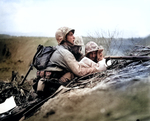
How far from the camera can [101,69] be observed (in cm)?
299

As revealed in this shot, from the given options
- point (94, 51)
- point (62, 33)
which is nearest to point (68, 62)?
point (62, 33)

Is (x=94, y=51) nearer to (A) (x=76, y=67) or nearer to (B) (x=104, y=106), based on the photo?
(A) (x=76, y=67)

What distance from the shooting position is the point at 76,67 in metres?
2.84

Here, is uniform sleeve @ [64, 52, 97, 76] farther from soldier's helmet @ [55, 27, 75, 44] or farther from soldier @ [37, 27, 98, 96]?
soldier's helmet @ [55, 27, 75, 44]

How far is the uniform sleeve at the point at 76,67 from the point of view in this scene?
285cm

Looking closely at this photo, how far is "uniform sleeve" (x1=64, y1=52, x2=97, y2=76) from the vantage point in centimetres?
285

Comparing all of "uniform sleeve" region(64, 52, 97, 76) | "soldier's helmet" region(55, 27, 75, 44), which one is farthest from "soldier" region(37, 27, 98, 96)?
"soldier's helmet" region(55, 27, 75, 44)

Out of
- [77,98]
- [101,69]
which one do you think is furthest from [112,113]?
[101,69]

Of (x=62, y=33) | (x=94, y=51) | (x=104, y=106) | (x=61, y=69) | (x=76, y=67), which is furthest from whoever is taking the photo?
(x=94, y=51)

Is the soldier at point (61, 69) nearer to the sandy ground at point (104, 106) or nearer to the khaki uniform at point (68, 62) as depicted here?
the khaki uniform at point (68, 62)

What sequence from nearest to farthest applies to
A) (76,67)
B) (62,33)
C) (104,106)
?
(104,106) < (76,67) < (62,33)

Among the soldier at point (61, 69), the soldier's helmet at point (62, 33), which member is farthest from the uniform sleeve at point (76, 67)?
the soldier's helmet at point (62, 33)

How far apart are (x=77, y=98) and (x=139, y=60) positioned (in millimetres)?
1541

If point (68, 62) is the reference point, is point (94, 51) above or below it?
above
